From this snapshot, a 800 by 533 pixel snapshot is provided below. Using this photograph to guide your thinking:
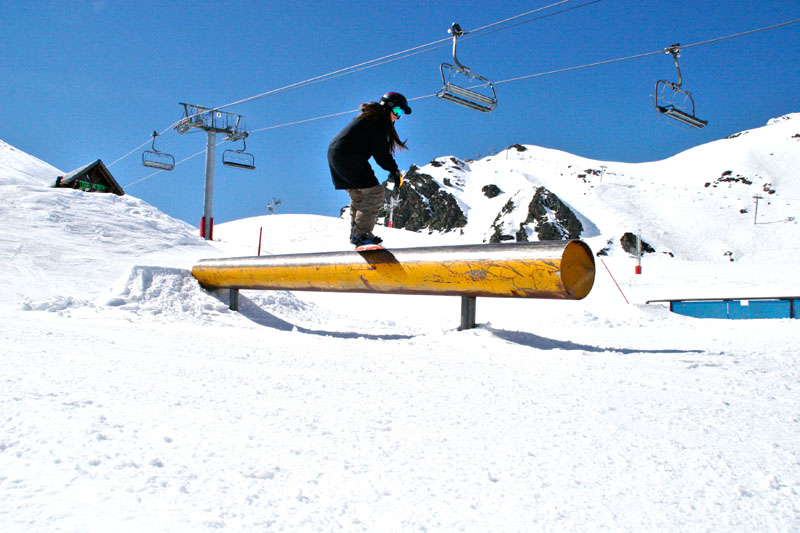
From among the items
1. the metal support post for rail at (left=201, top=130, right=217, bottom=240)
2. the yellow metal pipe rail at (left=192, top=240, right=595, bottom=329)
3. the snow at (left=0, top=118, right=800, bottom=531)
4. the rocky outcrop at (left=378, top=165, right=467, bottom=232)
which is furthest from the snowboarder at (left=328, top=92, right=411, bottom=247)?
the rocky outcrop at (left=378, top=165, right=467, bottom=232)

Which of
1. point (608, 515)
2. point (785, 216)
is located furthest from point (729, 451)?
point (785, 216)

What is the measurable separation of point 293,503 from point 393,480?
1.04 ft

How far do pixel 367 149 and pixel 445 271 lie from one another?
147cm

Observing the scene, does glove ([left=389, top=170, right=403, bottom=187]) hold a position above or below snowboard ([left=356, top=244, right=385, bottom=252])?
above

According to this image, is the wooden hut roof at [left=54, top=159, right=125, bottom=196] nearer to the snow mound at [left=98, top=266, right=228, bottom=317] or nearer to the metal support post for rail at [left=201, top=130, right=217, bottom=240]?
the metal support post for rail at [left=201, top=130, right=217, bottom=240]

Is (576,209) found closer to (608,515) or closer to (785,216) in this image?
(785,216)

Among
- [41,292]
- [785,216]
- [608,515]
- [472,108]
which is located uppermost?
[785,216]

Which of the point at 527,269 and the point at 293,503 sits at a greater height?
the point at 527,269

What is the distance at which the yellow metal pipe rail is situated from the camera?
4.00 metres

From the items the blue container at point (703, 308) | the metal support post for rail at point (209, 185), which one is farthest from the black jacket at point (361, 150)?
the metal support post for rail at point (209, 185)

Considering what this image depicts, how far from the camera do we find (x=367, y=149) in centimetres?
509

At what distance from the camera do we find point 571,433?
2018 millimetres

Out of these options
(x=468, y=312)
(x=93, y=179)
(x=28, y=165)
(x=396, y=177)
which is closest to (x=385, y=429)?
(x=468, y=312)

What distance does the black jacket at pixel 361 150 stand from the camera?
5.05m
